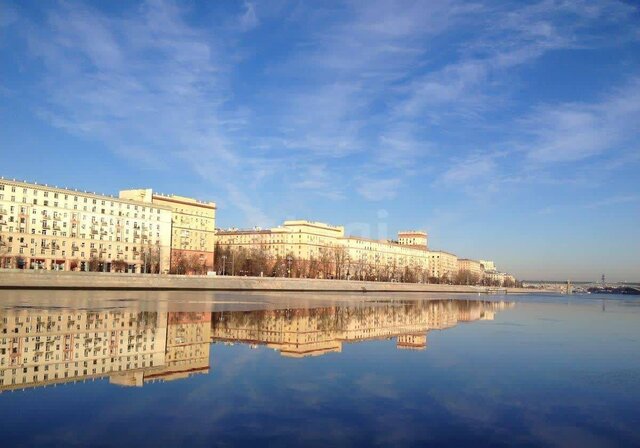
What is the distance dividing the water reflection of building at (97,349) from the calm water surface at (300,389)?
0.06 meters

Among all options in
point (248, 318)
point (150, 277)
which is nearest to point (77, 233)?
point (150, 277)

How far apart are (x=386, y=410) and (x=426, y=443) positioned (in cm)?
197

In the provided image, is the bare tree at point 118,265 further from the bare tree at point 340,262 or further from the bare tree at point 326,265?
the bare tree at point 340,262

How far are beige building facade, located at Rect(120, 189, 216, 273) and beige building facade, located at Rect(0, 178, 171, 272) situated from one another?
5598 millimetres

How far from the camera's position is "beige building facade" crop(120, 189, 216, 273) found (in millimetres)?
114062

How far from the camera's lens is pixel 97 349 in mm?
15734

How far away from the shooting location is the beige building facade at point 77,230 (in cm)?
8462

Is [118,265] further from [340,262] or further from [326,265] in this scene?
[340,262]

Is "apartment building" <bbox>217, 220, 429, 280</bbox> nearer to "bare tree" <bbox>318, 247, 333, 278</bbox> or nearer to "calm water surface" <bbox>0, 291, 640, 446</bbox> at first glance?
"bare tree" <bbox>318, 247, 333, 278</bbox>

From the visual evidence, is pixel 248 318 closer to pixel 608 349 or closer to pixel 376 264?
pixel 608 349

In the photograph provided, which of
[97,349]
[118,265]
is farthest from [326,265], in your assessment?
[97,349]

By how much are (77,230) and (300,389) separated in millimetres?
89485

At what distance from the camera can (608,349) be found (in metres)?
21.0

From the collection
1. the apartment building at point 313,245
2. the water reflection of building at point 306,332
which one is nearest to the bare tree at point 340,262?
the apartment building at point 313,245
